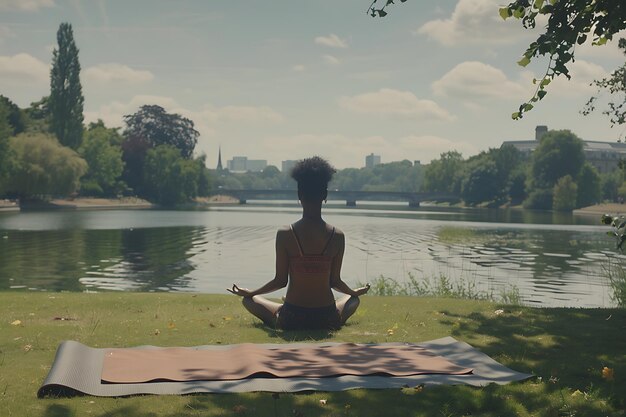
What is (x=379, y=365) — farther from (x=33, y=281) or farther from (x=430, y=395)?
(x=33, y=281)

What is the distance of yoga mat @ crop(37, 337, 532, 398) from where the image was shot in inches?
294

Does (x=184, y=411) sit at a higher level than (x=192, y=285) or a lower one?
higher

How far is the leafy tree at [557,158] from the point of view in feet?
481

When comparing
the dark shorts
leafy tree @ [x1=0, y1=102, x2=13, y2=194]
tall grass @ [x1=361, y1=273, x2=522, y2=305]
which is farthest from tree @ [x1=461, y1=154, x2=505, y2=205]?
the dark shorts

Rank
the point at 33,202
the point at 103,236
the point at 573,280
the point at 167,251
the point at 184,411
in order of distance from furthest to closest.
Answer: the point at 33,202, the point at 103,236, the point at 167,251, the point at 573,280, the point at 184,411

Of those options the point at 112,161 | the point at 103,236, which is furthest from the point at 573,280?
the point at 112,161

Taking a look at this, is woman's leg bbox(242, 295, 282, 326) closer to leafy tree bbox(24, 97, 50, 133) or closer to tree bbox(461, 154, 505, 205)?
leafy tree bbox(24, 97, 50, 133)

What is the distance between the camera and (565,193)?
137 meters

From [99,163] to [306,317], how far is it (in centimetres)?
12232

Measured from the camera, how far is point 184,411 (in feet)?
22.7

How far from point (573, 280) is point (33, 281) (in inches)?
949

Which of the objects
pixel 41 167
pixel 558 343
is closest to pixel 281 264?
pixel 558 343

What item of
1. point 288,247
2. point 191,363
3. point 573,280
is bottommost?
point 573,280

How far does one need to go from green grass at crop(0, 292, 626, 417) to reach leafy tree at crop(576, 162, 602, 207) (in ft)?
439
